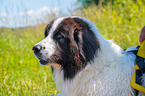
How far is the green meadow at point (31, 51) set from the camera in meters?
2.74

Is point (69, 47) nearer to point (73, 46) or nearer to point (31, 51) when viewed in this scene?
point (73, 46)

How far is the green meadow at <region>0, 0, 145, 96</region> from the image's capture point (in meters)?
2.74

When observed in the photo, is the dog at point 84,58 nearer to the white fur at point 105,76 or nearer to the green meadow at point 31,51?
the white fur at point 105,76

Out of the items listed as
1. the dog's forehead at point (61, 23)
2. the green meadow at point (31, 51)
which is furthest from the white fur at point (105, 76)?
the green meadow at point (31, 51)

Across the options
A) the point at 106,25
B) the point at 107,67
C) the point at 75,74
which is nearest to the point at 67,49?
the point at 75,74

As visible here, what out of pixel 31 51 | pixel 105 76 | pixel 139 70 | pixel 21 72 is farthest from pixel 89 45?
pixel 31 51

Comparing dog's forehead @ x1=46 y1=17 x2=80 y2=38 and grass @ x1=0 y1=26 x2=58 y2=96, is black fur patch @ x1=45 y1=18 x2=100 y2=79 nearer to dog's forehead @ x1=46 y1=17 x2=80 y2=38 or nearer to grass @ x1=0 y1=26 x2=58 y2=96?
dog's forehead @ x1=46 y1=17 x2=80 y2=38

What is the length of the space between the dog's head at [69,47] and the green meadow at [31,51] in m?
0.37

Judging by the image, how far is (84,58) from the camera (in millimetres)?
1842

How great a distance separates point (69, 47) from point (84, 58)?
24 cm

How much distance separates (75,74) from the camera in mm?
1913

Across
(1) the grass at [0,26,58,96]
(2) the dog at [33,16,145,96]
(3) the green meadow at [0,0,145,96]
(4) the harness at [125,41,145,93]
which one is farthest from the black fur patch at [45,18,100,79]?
(1) the grass at [0,26,58,96]

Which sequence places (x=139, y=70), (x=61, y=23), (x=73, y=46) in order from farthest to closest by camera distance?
(x=61, y=23), (x=73, y=46), (x=139, y=70)

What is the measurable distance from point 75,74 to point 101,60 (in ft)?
1.26
